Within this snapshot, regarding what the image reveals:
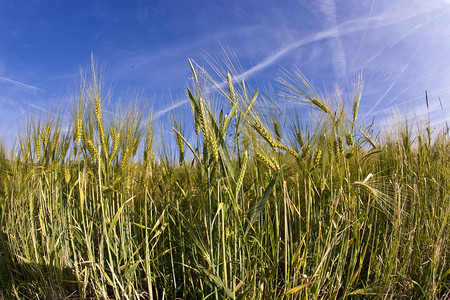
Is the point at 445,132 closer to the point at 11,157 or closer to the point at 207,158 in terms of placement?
the point at 207,158

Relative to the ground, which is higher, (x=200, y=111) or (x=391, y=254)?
(x=200, y=111)

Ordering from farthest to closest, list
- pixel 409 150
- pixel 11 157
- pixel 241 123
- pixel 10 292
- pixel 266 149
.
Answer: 1. pixel 11 157
2. pixel 409 150
3. pixel 10 292
4. pixel 266 149
5. pixel 241 123

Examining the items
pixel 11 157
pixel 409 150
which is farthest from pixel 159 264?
pixel 11 157

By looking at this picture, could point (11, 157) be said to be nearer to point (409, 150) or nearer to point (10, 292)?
point (10, 292)

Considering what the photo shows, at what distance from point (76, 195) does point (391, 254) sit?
76.0 inches

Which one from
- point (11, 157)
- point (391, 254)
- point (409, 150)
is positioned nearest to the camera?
point (391, 254)

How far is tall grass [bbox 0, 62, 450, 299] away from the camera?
1.20 metres

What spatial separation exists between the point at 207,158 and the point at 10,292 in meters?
1.73

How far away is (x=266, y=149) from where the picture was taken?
1338 millimetres

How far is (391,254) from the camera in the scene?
1518mm

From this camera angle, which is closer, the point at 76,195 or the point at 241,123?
the point at 241,123

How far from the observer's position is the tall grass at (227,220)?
3.95 feet

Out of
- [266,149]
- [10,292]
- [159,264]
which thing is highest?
[266,149]

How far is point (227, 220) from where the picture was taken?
1.20 metres
